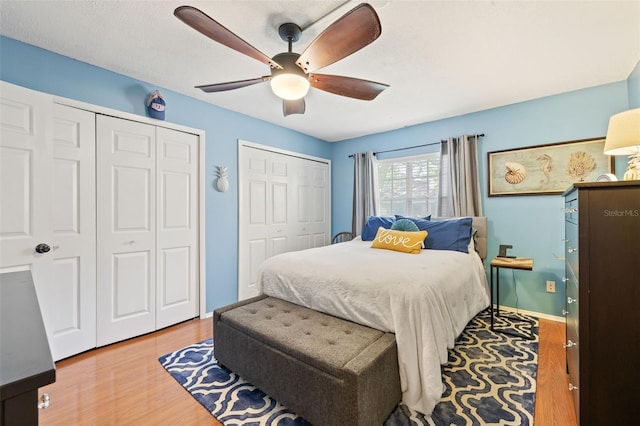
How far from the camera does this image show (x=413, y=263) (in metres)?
2.28

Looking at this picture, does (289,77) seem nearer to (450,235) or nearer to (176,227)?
(176,227)

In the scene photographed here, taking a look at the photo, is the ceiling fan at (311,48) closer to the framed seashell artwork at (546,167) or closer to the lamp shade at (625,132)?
the lamp shade at (625,132)

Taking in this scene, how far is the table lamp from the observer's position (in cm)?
176

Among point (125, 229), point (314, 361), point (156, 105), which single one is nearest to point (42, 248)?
point (125, 229)

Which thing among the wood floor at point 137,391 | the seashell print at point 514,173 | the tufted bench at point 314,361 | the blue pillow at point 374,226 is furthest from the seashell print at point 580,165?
the tufted bench at point 314,361

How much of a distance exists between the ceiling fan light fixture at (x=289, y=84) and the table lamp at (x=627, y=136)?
2014 millimetres

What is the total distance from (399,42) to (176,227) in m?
2.66

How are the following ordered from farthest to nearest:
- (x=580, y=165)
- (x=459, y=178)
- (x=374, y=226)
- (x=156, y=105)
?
(x=374, y=226), (x=459, y=178), (x=580, y=165), (x=156, y=105)

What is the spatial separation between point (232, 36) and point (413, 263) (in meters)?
1.97

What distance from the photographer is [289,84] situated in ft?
6.05

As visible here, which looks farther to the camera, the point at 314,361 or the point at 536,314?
the point at 536,314

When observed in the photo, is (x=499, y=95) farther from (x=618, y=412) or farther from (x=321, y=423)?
(x=321, y=423)

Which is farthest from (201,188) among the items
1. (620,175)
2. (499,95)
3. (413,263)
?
(620,175)

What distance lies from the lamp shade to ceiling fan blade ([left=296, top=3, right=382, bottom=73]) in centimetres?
171
